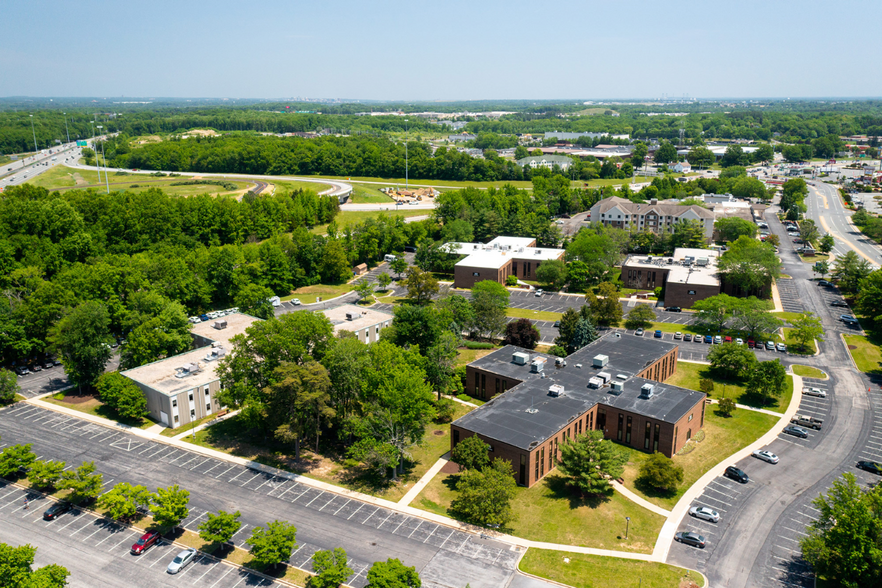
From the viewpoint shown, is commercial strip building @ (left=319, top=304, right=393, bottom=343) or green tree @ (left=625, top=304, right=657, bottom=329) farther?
green tree @ (left=625, top=304, right=657, bottom=329)

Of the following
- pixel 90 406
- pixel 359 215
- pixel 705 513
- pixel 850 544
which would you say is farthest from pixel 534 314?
pixel 359 215

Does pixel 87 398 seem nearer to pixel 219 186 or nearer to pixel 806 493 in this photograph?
pixel 806 493

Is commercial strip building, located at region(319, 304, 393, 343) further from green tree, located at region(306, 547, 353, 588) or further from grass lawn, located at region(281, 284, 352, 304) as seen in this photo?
green tree, located at region(306, 547, 353, 588)

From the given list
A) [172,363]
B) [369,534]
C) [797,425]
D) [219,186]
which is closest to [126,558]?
[369,534]

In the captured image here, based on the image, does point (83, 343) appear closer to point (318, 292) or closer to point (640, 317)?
point (318, 292)

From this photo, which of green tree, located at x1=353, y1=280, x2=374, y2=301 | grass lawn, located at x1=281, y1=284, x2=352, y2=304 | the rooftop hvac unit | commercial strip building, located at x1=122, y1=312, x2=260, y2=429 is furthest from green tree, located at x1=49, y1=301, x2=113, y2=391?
the rooftop hvac unit

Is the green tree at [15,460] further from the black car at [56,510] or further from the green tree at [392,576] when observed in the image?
the green tree at [392,576]

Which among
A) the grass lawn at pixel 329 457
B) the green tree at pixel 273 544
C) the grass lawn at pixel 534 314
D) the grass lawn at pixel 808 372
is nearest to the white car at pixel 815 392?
the grass lawn at pixel 808 372
